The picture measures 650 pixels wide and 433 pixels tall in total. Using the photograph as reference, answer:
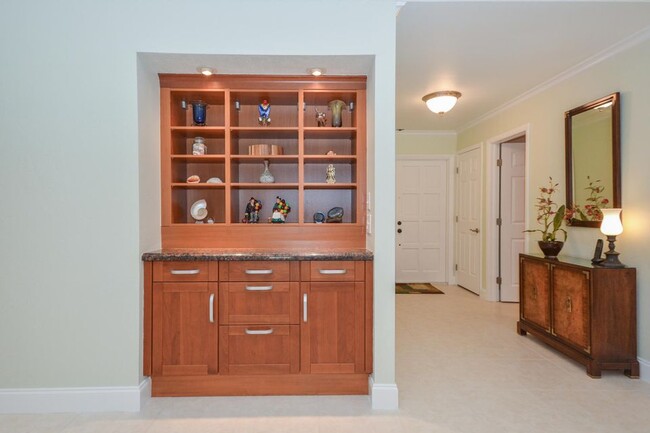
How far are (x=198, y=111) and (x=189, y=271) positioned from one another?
1263 mm

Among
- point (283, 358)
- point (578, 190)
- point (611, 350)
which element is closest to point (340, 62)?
point (283, 358)

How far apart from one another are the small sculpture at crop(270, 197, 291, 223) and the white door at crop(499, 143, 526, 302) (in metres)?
3.24

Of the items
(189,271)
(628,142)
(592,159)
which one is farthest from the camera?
(592,159)

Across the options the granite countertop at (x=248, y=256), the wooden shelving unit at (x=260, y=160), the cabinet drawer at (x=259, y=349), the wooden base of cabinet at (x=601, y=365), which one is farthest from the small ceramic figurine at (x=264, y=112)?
the wooden base of cabinet at (x=601, y=365)

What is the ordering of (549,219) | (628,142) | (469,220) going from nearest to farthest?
(628,142) → (549,219) → (469,220)

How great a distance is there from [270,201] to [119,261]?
1218mm

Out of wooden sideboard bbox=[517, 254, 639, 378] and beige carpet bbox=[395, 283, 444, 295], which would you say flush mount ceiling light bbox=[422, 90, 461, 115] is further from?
beige carpet bbox=[395, 283, 444, 295]

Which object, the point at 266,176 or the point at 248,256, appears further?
the point at 266,176

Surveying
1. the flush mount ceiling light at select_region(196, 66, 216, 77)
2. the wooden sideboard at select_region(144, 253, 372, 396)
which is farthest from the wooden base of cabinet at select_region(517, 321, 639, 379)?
the flush mount ceiling light at select_region(196, 66, 216, 77)

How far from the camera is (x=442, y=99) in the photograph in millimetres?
3711

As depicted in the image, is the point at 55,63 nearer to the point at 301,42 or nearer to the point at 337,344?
the point at 301,42

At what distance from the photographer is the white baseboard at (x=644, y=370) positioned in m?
2.48

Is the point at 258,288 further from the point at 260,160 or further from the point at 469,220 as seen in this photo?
the point at 469,220

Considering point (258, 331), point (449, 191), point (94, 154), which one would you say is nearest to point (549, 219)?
point (449, 191)
